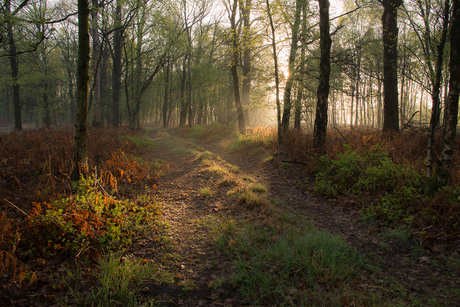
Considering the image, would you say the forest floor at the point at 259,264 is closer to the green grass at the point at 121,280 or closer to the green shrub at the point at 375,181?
the green grass at the point at 121,280

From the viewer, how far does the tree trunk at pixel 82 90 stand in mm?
4707

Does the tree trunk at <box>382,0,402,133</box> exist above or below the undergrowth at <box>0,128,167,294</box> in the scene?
above

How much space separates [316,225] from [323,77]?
19.9ft

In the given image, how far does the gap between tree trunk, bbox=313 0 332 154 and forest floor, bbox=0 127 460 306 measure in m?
3.33

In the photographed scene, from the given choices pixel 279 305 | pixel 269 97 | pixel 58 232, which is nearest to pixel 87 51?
pixel 58 232

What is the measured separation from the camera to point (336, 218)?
478 centimetres

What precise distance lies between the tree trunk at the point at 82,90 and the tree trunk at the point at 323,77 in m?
7.52

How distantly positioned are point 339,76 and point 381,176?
8.77m

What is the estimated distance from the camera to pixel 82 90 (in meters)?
4.77

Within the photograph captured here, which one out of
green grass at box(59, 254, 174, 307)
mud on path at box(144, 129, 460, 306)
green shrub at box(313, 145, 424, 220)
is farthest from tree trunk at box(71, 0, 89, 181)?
green shrub at box(313, 145, 424, 220)

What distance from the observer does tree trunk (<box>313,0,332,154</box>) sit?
798 cm

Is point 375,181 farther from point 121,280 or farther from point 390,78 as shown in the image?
point 390,78

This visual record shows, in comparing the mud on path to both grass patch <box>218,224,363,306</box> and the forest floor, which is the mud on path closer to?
the forest floor

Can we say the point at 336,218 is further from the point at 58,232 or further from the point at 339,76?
the point at 339,76
